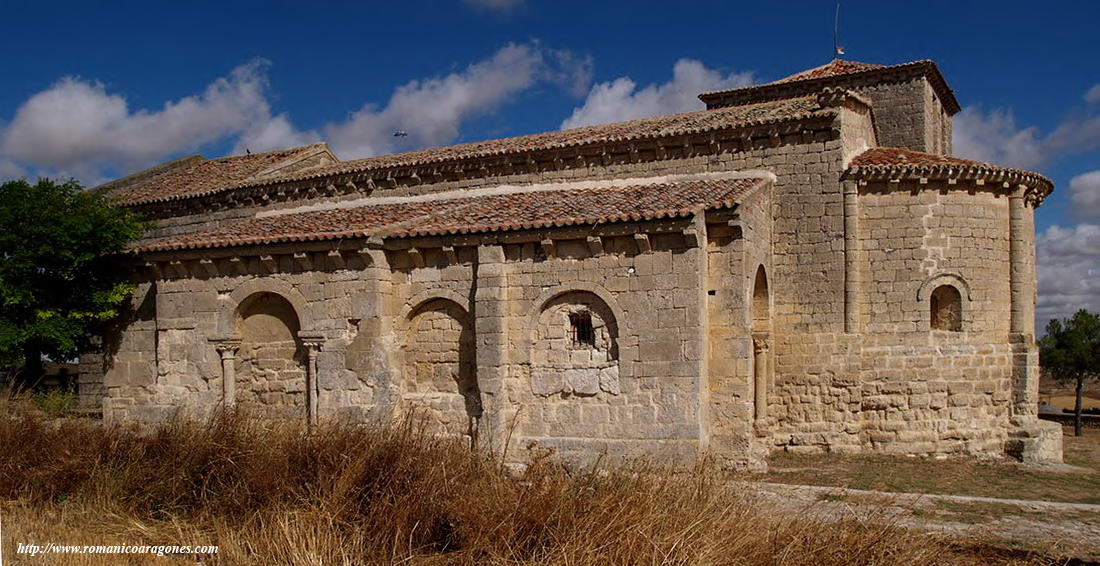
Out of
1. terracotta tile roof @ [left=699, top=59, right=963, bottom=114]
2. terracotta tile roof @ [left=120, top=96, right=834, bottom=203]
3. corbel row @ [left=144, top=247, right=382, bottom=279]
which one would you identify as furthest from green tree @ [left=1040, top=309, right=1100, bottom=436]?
corbel row @ [left=144, top=247, right=382, bottom=279]

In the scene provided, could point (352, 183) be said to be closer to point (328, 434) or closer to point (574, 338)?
point (574, 338)

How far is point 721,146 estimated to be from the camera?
14539 millimetres

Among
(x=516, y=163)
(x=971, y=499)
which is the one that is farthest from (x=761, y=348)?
(x=516, y=163)

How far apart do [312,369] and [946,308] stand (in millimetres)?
10416

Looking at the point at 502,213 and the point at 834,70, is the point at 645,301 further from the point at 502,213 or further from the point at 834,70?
the point at 834,70

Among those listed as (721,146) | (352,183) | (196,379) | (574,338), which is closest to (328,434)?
(574,338)

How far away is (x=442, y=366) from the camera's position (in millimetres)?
12703

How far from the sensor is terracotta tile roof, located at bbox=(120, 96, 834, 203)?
47.0ft

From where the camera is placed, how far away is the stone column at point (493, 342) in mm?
12047

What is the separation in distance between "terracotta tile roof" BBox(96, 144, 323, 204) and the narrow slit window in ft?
34.0

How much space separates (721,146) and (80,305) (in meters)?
11.5

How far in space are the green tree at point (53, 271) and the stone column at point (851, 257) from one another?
40.3ft

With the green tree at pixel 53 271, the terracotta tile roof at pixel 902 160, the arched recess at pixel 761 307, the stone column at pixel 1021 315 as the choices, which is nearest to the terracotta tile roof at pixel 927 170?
the terracotta tile roof at pixel 902 160

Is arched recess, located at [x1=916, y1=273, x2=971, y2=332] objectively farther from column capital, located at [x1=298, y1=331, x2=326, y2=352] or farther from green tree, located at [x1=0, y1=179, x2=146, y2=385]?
green tree, located at [x1=0, y1=179, x2=146, y2=385]
